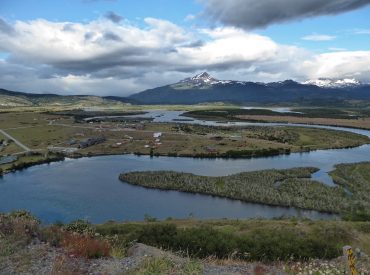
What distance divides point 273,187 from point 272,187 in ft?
1.15

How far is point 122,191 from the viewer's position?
80.7 metres

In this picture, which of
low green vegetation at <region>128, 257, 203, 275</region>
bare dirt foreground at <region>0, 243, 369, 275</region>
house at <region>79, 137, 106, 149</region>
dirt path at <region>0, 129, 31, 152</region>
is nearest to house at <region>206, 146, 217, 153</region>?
house at <region>79, 137, 106, 149</region>

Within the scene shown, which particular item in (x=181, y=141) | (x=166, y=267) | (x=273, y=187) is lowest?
(x=273, y=187)

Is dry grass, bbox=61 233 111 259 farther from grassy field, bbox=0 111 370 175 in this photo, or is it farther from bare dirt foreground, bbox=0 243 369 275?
grassy field, bbox=0 111 370 175

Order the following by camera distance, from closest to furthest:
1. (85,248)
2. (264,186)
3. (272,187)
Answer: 1. (85,248)
2. (272,187)
3. (264,186)

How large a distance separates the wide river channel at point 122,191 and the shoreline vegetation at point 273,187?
2092 millimetres

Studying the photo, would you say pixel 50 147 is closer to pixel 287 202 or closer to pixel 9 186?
pixel 9 186

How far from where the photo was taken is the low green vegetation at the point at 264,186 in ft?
227

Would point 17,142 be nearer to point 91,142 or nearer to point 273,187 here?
point 91,142

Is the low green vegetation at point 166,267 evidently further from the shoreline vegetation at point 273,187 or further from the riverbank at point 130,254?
the shoreline vegetation at point 273,187

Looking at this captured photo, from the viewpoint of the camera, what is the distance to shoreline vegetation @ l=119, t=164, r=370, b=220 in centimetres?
6800

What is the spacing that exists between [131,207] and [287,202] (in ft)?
86.8

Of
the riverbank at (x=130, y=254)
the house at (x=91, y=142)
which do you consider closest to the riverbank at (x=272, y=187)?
the riverbank at (x=130, y=254)

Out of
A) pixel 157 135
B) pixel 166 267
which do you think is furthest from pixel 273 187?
pixel 157 135
